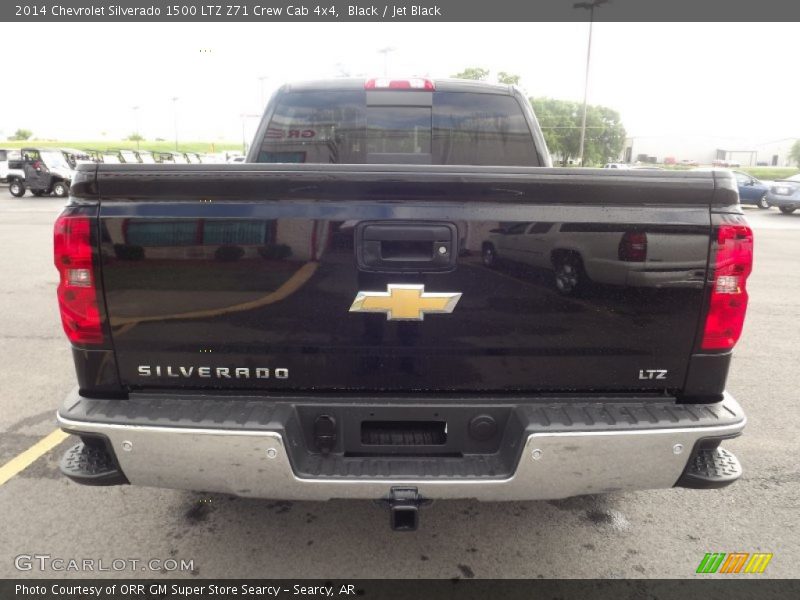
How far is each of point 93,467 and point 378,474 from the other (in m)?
1.11

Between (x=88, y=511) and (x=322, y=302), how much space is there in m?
1.93

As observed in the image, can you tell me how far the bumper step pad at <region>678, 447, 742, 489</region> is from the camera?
2.19 metres

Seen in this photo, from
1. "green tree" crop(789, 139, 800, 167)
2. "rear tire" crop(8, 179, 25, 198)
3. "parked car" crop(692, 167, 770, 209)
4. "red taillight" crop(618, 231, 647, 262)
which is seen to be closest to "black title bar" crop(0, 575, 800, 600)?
"red taillight" crop(618, 231, 647, 262)

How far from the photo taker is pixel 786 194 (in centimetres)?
2202

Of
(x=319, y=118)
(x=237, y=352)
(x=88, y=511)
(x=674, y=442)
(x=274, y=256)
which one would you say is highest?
(x=319, y=118)

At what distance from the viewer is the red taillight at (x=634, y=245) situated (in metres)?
2.07

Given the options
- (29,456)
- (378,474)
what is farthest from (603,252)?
(29,456)

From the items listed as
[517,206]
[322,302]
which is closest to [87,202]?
[322,302]

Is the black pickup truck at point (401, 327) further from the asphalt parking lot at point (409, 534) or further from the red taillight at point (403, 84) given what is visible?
the red taillight at point (403, 84)

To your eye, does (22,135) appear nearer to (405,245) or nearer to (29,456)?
(29,456)

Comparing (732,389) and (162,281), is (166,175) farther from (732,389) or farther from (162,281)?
(732,389)

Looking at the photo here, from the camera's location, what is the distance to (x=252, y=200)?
2047 mm

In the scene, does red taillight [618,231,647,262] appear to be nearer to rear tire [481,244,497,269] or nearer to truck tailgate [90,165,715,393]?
truck tailgate [90,165,715,393]

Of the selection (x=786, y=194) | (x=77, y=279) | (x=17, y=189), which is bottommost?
(x=17, y=189)
